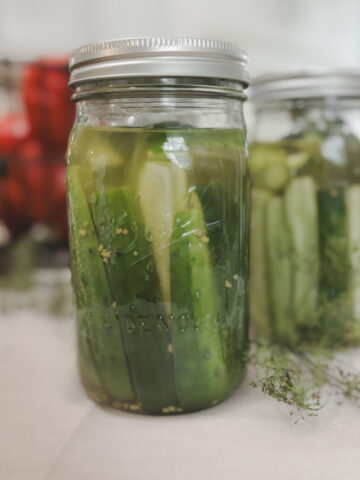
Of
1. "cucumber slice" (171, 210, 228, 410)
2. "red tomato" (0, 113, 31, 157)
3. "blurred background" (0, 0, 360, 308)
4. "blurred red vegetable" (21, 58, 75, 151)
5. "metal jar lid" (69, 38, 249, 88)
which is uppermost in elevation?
"blurred background" (0, 0, 360, 308)

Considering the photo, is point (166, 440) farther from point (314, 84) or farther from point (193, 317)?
point (314, 84)

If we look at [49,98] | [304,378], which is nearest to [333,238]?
[304,378]

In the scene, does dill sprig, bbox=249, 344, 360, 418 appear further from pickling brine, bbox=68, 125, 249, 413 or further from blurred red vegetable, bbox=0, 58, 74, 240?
blurred red vegetable, bbox=0, 58, 74, 240

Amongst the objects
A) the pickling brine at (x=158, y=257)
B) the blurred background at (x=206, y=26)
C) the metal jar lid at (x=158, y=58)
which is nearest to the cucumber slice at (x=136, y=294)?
the pickling brine at (x=158, y=257)

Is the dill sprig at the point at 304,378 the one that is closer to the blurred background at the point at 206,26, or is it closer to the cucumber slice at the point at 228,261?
the cucumber slice at the point at 228,261

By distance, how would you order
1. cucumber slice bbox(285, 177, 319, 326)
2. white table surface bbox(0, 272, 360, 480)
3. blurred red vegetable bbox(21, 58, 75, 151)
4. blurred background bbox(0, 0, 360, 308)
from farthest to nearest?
blurred background bbox(0, 0, 360, 308), blurred red vegetable bbox(21, 58, 75, 151), cucumber slice bbox(285, 177, 319, 326), white table surface bbox(0, 272, 360, 480)

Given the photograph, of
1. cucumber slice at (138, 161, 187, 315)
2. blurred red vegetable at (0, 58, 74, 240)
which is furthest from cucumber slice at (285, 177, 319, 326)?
blurred red vegetable at (0, 58, 74, 240)

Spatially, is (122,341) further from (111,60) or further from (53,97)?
(53,97)
